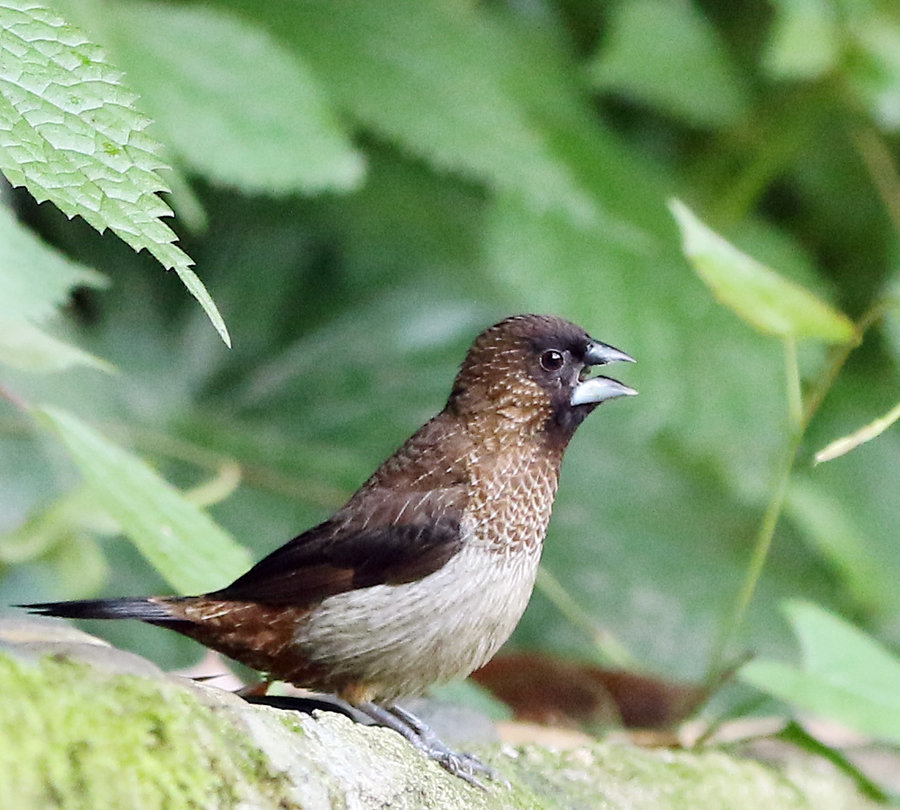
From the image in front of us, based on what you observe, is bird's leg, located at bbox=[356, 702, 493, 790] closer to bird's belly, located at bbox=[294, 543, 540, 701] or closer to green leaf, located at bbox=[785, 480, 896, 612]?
bird's belly, located at bbox=[294, 543, 540, 701]

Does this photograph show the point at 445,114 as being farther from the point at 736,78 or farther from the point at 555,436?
the point at 555,436

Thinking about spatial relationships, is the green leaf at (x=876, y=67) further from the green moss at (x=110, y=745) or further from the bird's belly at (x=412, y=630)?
the green moss at (x=110, y=745)

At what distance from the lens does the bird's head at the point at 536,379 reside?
7.31 ft

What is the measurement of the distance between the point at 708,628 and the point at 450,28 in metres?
1.94

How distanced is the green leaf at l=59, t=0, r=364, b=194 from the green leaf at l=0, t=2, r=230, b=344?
65.9 inches

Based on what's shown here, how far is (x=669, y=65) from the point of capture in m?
4.09

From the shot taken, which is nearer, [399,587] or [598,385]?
[399,587]

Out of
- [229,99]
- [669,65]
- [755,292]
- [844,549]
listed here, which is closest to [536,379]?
[755,292]

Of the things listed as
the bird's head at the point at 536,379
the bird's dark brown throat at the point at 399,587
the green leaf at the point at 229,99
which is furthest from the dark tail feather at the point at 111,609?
the green leaf at the point at 229,99

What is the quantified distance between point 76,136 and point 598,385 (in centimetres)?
116

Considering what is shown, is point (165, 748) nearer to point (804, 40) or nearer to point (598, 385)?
point (598, 385)

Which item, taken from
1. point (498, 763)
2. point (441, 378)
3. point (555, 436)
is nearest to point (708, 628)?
point (441, 378)

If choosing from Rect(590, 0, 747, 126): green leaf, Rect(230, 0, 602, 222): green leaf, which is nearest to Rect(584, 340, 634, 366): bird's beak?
Rect(230, 0, 602, 222): green leaf

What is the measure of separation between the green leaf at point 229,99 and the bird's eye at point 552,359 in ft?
3.36
